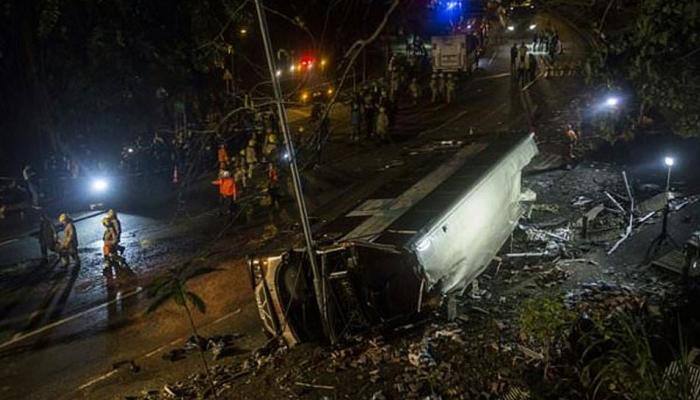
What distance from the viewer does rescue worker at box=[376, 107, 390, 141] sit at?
22266 mm

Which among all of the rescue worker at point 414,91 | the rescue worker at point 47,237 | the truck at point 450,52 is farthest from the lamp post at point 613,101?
the truck at point 450,52

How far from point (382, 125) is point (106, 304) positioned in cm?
1300

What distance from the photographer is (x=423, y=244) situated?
8.94m

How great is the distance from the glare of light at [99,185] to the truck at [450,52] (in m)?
18.0

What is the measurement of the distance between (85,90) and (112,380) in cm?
1443

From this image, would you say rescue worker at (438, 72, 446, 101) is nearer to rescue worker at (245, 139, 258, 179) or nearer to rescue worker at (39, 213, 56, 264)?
rescue worker at (245, 139, 258, 179)

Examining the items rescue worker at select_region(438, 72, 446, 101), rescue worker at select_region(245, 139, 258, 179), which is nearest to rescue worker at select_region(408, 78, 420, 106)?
rescue worker at select_region(438, 72, 446, 101)

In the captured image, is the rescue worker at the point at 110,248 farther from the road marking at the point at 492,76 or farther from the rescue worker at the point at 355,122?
the road marking at the point at 492,76

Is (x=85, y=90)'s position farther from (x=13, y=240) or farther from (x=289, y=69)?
(x=289, y=69)

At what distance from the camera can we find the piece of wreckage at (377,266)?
28.8 feet

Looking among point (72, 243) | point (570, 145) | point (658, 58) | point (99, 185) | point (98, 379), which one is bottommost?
point (98, 379)

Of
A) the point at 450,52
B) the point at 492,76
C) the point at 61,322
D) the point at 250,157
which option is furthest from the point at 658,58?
the point at 492,76

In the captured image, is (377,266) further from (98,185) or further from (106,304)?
(98,185)

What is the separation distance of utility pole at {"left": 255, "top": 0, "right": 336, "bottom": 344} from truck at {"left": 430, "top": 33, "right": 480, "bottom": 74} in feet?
80.8
